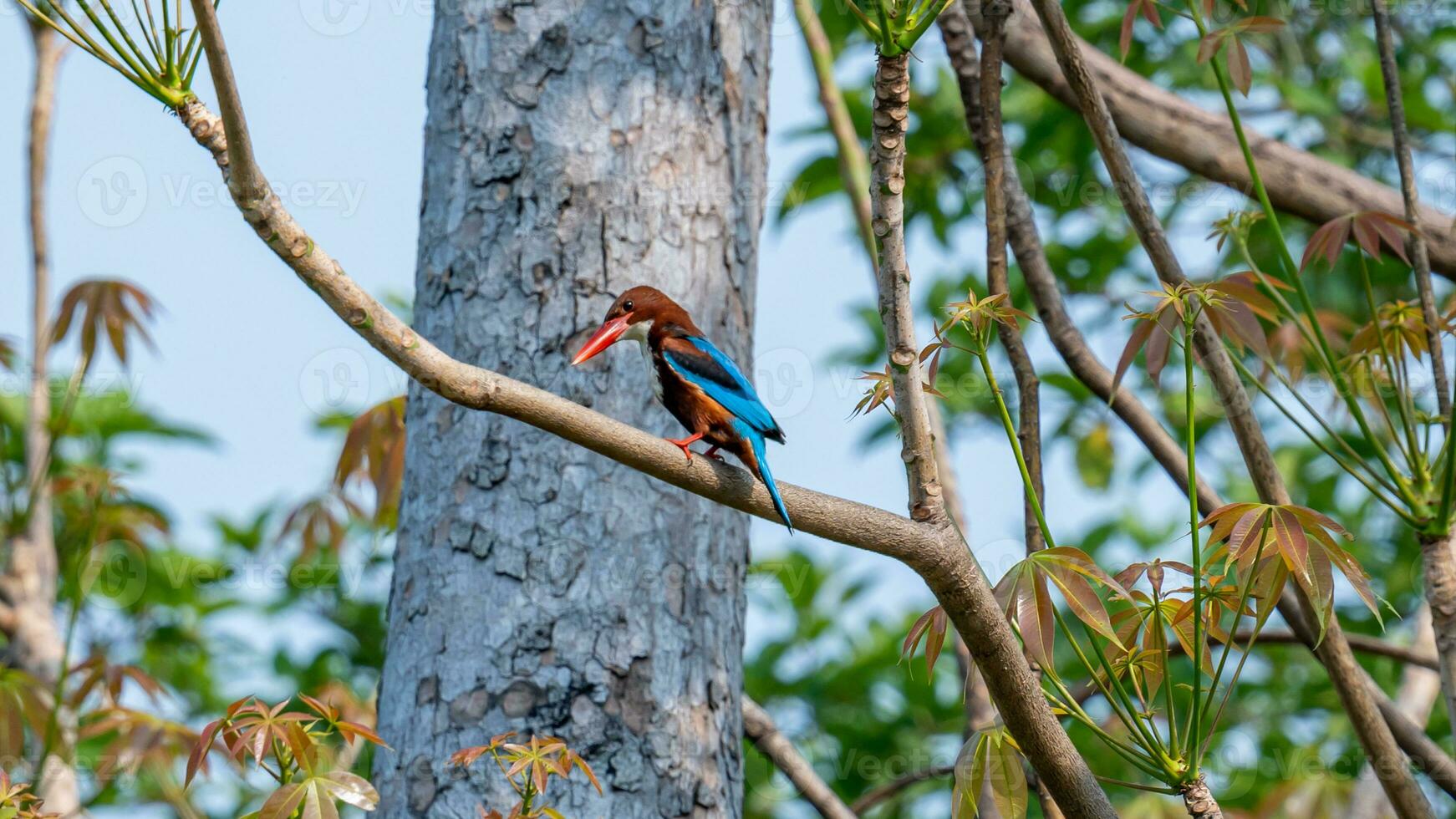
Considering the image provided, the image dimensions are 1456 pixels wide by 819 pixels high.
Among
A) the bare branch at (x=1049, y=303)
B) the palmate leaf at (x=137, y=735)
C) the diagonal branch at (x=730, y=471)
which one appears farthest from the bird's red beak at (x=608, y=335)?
the palmate leaf at (x=137, y=735)

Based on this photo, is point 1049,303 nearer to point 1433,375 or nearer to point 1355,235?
point 1355,235

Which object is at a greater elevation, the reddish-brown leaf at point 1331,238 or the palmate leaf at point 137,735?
the reddish-brown leaf at point 1331,238

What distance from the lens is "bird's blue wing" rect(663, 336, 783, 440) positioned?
2.55 meters

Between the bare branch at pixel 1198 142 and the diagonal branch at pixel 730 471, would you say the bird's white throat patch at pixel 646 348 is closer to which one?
the diagonal branch at pixel 730 471

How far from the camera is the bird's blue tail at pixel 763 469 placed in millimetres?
1808

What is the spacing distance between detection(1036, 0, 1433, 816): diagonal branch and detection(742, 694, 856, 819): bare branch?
1096mm

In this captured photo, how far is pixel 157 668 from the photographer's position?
260 inches

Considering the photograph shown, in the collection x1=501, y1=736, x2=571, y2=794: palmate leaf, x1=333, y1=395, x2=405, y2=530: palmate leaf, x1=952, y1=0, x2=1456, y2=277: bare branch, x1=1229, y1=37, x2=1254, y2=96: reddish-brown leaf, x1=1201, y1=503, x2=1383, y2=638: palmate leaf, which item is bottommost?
x1=501, y1=736, x2=571, y2=794: palmate leaf

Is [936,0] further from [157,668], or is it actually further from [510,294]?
[157,668]

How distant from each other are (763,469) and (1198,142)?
2.10m

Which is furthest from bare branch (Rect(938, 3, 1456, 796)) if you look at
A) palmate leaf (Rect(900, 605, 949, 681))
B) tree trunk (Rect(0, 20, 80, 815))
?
tree trunk (Rect(0, 20, 80, 815))

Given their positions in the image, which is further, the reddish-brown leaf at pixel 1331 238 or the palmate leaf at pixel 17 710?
the palmate leaf at pixel 17 710

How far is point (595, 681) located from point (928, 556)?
92 cm

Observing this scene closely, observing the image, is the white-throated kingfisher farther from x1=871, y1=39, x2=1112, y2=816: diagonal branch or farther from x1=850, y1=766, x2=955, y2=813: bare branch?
x1=850, y1=766, x2=955, y2=813: bare branch
